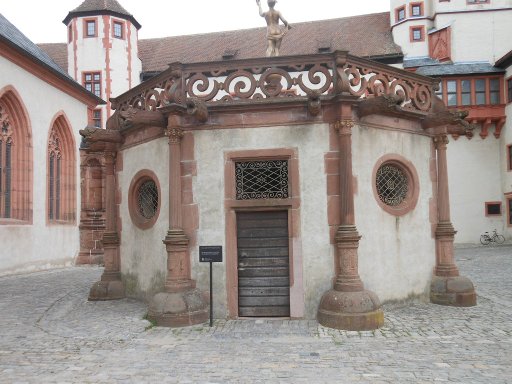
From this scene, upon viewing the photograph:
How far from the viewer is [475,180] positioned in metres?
28.5

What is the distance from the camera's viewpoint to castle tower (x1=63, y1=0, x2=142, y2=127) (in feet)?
A: 94.2

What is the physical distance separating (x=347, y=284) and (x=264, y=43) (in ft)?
93.3

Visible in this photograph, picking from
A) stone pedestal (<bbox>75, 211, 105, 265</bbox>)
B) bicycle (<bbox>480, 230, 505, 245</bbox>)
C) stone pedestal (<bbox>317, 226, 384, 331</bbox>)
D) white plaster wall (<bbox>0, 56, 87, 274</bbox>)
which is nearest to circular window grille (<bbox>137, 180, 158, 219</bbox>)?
stone pedestal (<bbox>317, 226, 384, 331</bbox>)

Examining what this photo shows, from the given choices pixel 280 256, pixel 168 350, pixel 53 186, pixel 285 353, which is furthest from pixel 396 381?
pixel 53 186

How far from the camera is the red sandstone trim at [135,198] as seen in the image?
9055 mm

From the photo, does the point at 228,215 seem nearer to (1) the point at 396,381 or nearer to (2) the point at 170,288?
(2) the point at 170,288

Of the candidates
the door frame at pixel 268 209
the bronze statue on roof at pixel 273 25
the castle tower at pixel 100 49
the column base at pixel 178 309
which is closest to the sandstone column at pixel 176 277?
Result: the column base at pixel 178 309

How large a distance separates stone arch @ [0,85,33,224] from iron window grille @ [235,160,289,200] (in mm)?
12424

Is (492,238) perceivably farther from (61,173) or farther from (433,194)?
(61,173)

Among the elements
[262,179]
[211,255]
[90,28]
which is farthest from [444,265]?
[90,28]

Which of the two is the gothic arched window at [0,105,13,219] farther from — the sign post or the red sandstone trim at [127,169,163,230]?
the sign post

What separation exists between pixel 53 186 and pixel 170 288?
14.7 metres

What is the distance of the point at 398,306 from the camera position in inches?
341

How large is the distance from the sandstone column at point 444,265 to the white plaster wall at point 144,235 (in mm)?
5061
